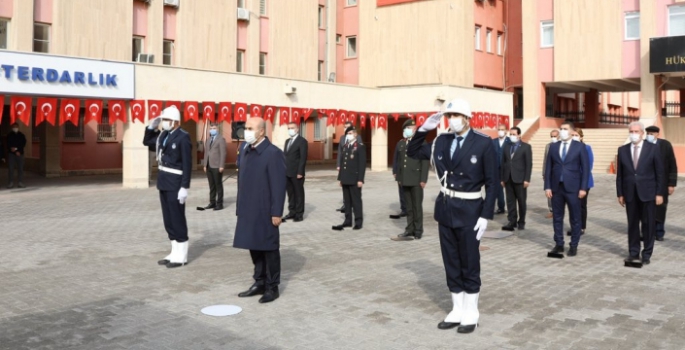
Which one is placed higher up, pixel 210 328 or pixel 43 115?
pixel 43 115

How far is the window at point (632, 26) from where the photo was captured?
1353 inches

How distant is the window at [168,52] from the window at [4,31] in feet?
23.6

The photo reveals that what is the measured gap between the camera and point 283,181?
24.5ft

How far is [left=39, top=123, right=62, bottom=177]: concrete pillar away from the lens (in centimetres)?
2952

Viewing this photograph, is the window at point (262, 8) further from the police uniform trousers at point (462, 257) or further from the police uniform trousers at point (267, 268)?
the police uniform trousers at point (462, 257)

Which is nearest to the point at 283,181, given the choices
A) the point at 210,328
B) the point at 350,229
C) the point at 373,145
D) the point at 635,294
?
the point at 210,328

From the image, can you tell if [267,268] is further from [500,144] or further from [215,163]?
[215,163]

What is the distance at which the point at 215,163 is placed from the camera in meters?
16.5

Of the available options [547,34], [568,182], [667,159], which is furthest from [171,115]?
[547,34]

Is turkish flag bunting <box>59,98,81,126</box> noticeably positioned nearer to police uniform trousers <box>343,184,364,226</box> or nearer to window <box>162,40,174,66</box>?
window <box>162,40,174,66</box>

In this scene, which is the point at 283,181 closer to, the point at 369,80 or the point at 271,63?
the point at 271,63

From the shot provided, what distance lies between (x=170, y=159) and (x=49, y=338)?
3824mm

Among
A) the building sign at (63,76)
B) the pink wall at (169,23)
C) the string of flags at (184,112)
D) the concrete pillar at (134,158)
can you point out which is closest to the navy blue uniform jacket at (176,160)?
the string of flags at (184,112)

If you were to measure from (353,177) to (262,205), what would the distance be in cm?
576
